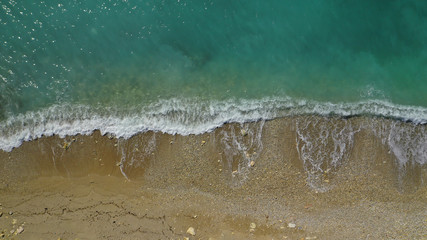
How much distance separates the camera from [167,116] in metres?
7.85

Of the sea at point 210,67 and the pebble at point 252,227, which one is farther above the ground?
the sea at point 210,67

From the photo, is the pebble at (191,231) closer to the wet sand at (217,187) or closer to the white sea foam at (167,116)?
the wet sand at (217,187)

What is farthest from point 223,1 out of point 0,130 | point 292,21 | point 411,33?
point 0,130

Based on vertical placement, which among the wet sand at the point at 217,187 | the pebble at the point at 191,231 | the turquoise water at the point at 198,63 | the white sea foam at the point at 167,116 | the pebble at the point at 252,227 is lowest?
the pebble at the point at 191,231

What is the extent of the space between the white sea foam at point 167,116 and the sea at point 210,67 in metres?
0.03

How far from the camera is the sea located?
25.8 feet

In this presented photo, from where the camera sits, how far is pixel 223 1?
327 inches

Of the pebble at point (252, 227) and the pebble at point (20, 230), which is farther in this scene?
the pebble at point (252, 227)

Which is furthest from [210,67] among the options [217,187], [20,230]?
[20,230]

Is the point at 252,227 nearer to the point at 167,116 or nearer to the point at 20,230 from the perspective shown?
the point at 167,116

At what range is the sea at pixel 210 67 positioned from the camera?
25.8 feet

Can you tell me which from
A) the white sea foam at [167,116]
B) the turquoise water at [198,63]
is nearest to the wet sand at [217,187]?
the white sea foam at [167,116]

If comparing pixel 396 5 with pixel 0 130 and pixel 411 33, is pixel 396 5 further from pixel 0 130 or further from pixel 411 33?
pixel 0 130

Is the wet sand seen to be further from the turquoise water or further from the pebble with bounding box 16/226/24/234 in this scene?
the turquoise water
